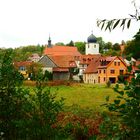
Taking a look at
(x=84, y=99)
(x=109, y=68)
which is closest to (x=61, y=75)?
(x=109, y=68)

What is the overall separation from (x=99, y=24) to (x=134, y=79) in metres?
0.70

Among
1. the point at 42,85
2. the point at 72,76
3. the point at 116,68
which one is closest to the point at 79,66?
the point at 72,76

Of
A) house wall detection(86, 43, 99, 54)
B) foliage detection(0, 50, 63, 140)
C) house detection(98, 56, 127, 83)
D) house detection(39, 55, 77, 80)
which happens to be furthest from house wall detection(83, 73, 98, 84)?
foliage detection(0, 50, 63, 140)

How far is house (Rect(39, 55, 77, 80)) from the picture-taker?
104 metres

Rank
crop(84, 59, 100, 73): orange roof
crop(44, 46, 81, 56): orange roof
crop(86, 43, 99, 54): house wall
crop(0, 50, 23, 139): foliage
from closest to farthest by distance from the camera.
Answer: crop(0, 50, 23, 139): foliage, crop(84, 59, 100, 73): orange roof, crop(44, 46, 81, 56): orange roof, crop(86, 43, 99, 54): house wall

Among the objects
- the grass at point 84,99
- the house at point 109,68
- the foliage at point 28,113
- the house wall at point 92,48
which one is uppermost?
the house wall at point 92,48

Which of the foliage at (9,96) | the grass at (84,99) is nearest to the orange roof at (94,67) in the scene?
the grass at (84,99)

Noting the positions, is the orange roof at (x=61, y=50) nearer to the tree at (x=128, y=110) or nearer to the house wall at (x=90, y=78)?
the house wall at (x=90, y=78)

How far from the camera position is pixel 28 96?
7.79 metres

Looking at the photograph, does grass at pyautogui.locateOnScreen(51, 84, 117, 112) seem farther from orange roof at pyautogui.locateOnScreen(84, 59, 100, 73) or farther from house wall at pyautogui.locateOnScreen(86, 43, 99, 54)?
house wall at pyautogui.locateOnScreen(86, 43, 99, 54)

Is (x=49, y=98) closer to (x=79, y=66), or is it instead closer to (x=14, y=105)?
(x=14, y=105)

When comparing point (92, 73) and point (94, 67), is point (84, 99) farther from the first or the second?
point (94, 67)

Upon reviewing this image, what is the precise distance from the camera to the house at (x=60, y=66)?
10431 centimetres

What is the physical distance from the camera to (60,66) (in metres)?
107
